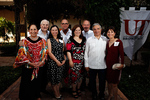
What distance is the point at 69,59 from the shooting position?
2996 millimetres

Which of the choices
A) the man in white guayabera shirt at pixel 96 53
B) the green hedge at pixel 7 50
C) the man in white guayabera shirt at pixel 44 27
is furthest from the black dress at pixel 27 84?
the green hedge at pixel 7 50

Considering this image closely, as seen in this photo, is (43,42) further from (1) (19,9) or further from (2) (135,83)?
(1) (19,9)

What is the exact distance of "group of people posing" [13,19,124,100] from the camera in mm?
2666

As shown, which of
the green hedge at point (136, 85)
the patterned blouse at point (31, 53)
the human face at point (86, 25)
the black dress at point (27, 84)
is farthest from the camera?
the green hedge at point (136, 85)

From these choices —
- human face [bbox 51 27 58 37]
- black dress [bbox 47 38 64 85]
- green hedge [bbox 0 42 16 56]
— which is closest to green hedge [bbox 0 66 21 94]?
black dress [bbox 47 38 64 85]

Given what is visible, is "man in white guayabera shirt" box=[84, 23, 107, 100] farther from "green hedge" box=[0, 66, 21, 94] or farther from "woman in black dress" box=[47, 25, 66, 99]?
"green hedge" box=[0, 66, 21, 94]

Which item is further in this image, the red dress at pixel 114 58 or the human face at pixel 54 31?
the human face at pixel 54 31

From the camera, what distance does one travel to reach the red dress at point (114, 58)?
2670mm

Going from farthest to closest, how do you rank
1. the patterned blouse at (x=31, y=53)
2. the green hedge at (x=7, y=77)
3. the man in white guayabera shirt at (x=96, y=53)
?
the green hedge at (x=7, y=77) < the man in white guayabera shirt at (x=96, y=53) < the patterned blouse at (x=31, y=53)

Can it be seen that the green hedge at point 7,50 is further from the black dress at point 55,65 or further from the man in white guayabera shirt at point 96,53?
the man in white guayabera shirt at point 96,53

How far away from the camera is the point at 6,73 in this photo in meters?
5.35

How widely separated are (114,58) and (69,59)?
1.00 meters

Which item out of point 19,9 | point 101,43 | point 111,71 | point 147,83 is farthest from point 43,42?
point 19,9

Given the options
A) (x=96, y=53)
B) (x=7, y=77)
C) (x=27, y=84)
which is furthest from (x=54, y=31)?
(x=7, y=77)
